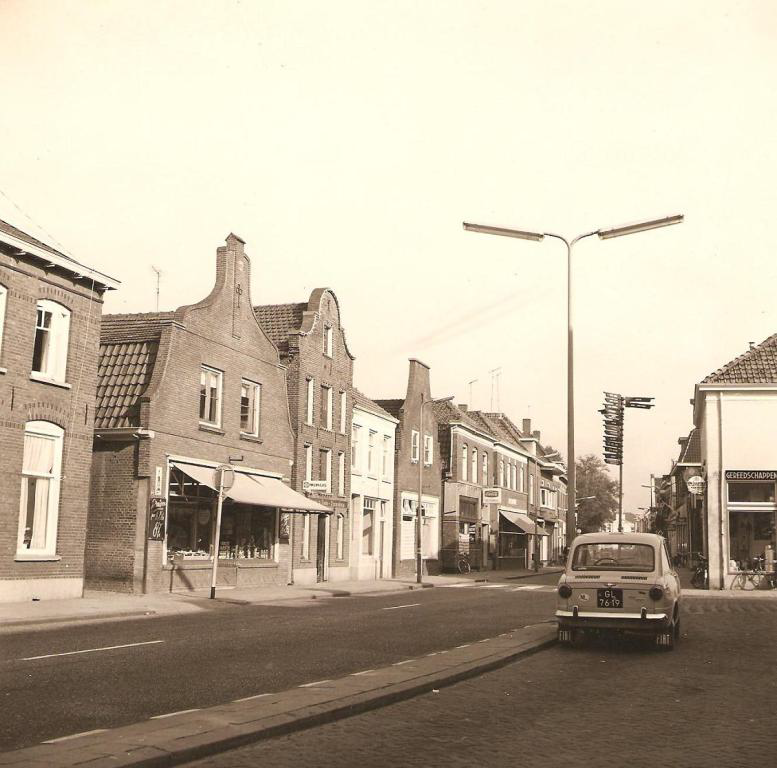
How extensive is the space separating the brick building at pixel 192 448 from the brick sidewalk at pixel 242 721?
1434 centimetres

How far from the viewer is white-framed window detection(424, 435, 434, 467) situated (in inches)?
1966

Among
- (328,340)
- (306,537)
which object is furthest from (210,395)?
(328,340)

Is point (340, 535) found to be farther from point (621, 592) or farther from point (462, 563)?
point (621, 592)

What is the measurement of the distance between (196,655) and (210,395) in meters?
17.6

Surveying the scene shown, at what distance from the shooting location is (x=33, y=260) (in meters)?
22.8

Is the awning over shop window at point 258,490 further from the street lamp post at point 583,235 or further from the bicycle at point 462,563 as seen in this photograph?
the bicycle at point 462,563

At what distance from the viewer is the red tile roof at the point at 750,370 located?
36125 millimetres

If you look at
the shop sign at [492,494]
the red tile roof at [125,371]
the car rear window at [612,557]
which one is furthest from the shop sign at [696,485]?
the car rear window at [612,557]

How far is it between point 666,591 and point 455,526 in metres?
37.9

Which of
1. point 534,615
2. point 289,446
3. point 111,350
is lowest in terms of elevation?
point 534,615

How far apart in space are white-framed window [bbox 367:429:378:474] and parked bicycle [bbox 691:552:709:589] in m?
14.0

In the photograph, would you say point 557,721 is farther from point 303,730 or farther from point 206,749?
point 206,749

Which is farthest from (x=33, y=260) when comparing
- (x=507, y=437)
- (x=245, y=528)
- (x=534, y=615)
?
(x=507, y=437)

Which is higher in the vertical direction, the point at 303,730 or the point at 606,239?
the point at 606,239
